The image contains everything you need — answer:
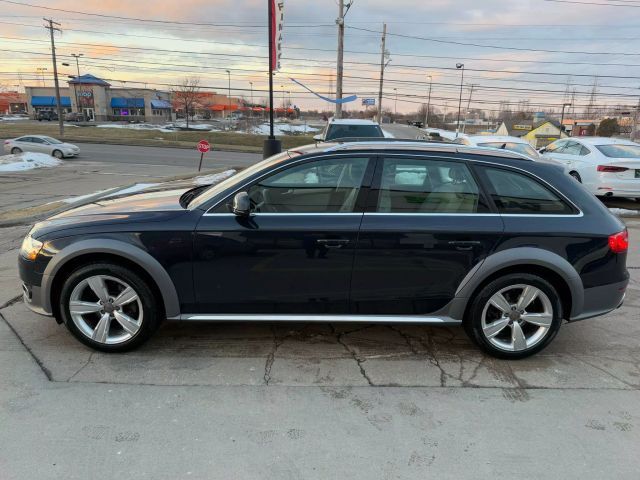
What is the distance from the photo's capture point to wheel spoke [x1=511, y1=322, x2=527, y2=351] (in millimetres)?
3512

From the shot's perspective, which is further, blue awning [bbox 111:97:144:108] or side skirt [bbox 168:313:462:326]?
blue awning [bbox 111:97:144:108]

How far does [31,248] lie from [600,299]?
436 centimetres

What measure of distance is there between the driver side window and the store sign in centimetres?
1342

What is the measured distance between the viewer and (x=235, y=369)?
133 inches

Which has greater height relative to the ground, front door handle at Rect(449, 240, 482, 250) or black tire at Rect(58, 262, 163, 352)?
front door handle at Rect(449, 240, 482, 250)

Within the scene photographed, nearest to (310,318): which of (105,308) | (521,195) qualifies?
(105,308)

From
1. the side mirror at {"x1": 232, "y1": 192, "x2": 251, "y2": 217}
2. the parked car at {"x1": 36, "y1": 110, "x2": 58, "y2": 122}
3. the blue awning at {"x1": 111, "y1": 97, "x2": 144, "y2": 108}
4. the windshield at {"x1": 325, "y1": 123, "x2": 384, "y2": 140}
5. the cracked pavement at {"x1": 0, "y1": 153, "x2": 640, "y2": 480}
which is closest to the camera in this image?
the cracked pavement at {"x1": 0, "y1": 153, "x2": 640, "y2": 480}

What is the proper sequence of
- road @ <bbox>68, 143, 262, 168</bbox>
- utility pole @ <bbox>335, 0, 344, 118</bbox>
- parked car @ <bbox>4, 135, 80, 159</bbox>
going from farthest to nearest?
utility pole @ <bbox>335, 0, 344, 118</bbox>, parked car @ <bbox>4, 135, 80, 159</bbox>, road @ <bbox>68, 143, 262, 168</bbox>

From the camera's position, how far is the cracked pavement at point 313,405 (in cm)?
246

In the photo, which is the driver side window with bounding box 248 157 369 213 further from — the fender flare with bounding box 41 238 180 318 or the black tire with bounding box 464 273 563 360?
the black tire with bounding box 464 273 563 360

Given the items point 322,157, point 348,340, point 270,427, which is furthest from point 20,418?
point 322,157

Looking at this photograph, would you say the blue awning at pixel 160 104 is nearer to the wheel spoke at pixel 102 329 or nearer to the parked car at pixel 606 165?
the parked car at pixel 606 165

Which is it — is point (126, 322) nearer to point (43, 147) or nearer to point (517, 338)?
point (517, 338)

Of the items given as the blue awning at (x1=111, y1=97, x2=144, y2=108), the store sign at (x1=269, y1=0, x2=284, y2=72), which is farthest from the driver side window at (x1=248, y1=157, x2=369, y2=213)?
the blue awning at (x1=111, y1=97, x2=144, y2=108)
